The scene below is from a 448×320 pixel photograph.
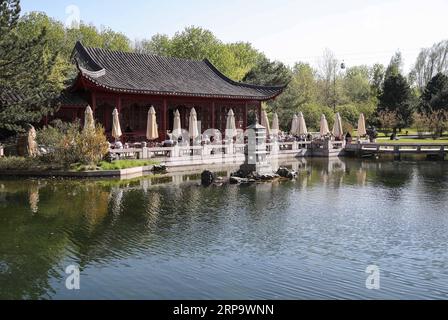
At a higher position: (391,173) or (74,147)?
(74,147)

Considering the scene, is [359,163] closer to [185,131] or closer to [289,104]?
[185,131]

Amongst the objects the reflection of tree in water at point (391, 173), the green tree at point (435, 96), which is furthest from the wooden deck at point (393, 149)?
the green tree at point (435, 96)

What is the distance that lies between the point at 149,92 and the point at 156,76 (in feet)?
11.1

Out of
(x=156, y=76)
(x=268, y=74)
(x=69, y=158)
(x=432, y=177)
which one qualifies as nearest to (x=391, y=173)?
(x=432, y=177)

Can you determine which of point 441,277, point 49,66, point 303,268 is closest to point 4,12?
point 49,66

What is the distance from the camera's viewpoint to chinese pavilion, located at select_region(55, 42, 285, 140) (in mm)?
28952

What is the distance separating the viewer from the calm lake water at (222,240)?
28.5 ft

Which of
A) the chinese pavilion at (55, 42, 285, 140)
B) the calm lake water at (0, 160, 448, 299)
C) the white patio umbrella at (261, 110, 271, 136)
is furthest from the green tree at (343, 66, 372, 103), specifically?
the calm lake water at (0, 160, 448, 299)

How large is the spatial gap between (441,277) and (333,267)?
1.81m

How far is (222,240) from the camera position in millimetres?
11664

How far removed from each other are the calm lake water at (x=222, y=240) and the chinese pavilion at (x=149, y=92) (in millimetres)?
9736

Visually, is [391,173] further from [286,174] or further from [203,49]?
[203,49]

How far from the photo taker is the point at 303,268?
9602 millimetres

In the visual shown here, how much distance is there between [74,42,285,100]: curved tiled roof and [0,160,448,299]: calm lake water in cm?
1095
